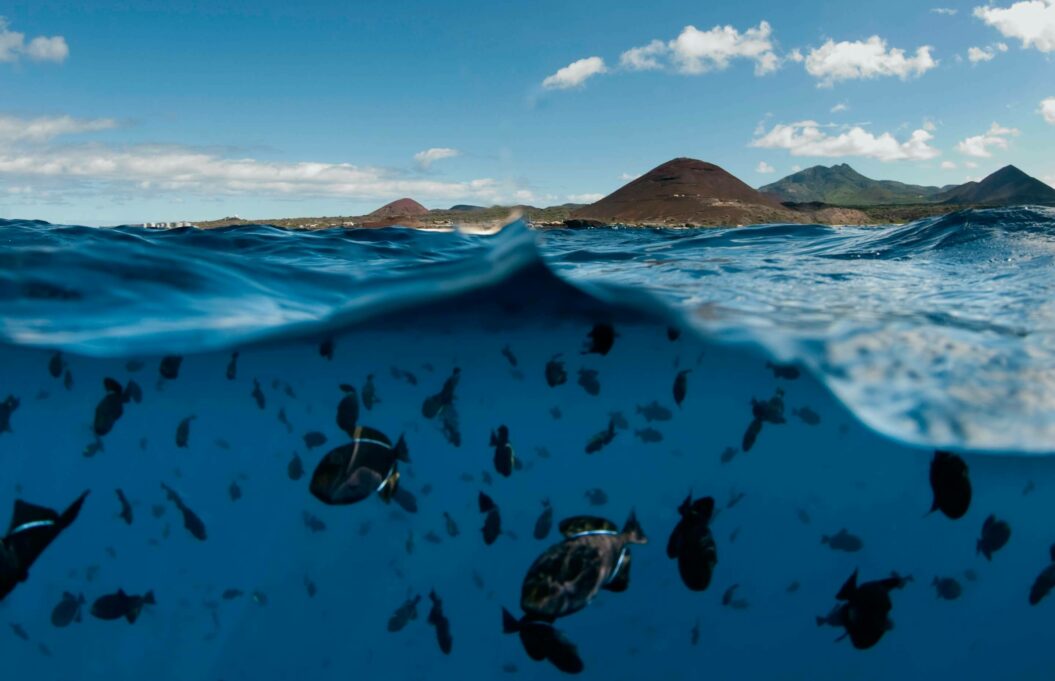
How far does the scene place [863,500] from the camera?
404 inches

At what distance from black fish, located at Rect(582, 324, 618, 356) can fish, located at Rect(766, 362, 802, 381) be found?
95.9 inches

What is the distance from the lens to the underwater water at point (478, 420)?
25.7ft

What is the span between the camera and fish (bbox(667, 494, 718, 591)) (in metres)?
4.91

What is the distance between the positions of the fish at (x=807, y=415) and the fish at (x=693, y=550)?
6.01 metres

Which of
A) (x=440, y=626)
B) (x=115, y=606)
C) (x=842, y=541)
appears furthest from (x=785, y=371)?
(x=115, y=606)

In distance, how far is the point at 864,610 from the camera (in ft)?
16.8

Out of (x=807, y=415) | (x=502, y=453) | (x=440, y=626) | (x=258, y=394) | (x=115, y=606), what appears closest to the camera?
(x=440, y=626)

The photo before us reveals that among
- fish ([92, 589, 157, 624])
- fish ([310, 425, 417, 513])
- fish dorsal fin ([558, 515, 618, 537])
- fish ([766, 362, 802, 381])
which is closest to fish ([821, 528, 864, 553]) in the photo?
fish dorsal fin ([558, 515, 618, 537])

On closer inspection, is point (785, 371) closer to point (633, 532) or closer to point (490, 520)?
point (633, 532)

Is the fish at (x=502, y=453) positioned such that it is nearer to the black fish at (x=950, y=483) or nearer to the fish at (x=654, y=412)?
the black fish at (x=950, y=483)

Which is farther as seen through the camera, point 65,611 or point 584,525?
point 65,611

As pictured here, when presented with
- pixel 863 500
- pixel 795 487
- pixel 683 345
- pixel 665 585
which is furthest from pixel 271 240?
pixel 863 500

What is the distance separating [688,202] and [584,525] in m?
100

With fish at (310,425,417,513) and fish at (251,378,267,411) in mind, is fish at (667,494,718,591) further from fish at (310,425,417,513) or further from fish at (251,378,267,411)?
fish at (251,378,267,411)
